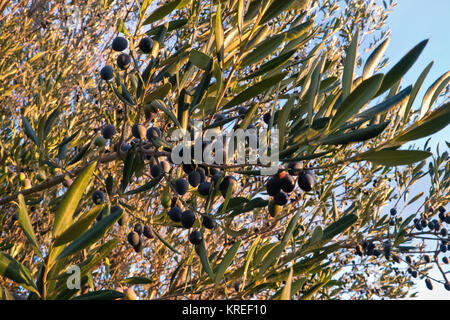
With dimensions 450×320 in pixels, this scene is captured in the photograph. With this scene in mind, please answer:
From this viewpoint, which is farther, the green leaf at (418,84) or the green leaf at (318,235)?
the green leaf at (318,235)

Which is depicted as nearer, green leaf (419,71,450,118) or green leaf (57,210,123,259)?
green leaf (57,210,123,259)

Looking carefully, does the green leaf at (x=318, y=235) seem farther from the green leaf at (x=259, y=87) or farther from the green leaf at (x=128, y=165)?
the green leaf at (x=128, y=165)

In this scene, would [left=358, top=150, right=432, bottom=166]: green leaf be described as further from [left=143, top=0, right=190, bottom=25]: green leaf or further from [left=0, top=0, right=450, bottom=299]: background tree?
[left=143, top=0, right=190, bottom=25]: green leaf

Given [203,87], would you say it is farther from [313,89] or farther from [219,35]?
[313,89]

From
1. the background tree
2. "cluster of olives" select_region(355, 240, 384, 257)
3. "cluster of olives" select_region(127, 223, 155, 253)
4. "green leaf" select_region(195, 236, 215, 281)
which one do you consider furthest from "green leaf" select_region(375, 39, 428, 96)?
"cluster of olives" select_region(355, 240, 384, 257)

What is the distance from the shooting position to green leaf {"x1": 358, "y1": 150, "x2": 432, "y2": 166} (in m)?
0.97

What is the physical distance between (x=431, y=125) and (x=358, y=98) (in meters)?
0.19

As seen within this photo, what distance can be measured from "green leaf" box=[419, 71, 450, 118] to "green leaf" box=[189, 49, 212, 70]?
65 cm

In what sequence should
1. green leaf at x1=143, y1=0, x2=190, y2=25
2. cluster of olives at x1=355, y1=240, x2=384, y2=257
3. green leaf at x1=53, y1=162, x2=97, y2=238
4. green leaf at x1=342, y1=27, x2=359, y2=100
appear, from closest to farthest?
green leaf at x1=53, y1=162, x2=97, y2=238 → green leaf at x1=342, y1=27, x2=359, y2=100 → green leaf at x1=143, y1=0, x2=190, y2=25 → cluster of olives at x1=355, y1=240, x2=384, y2=257

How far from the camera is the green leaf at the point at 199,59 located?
3.75ft

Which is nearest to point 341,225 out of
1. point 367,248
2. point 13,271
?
point 13,271

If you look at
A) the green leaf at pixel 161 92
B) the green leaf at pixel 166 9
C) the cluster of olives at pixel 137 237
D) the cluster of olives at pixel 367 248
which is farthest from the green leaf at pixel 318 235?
the cluster of olives at pixel 367 248

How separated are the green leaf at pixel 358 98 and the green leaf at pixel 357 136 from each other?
0.04 m

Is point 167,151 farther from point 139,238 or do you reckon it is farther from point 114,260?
point 114,260
